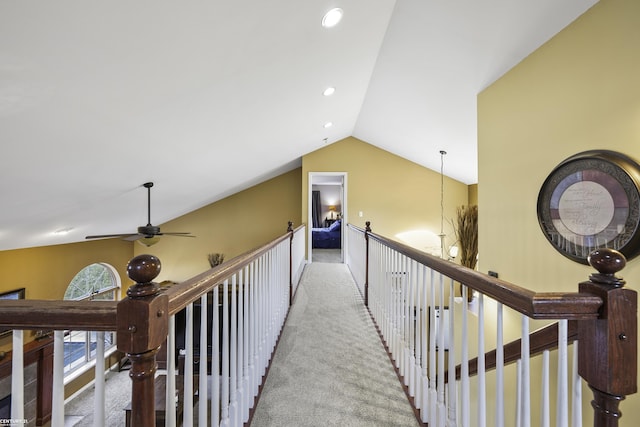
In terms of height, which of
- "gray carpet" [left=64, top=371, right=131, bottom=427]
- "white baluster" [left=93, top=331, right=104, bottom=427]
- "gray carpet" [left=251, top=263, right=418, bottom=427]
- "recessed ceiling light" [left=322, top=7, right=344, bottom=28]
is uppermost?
"recessed ceiling light" [left=322, top=7, right=344, bottom=28]

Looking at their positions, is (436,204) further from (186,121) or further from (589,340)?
(589,340)

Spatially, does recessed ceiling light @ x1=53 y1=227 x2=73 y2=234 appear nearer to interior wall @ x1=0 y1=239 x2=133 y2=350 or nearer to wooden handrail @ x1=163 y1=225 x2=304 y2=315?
interior wall @ x1=0 y1=239 x2=133 y2=350

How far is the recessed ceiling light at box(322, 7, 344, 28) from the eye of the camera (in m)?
2.42

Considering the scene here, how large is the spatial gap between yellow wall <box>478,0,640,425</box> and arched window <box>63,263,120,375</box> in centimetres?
600

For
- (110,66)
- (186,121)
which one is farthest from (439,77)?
(110,66)

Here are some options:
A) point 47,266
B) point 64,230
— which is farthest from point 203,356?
point 47,266

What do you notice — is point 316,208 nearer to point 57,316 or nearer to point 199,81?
point 199,81

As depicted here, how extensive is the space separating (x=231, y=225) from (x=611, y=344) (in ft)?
26.2

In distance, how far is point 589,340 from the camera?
2.53 ft

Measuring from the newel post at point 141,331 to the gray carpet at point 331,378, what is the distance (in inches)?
41.0

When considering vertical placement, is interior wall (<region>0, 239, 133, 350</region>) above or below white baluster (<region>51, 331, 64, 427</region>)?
below

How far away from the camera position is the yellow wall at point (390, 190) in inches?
260

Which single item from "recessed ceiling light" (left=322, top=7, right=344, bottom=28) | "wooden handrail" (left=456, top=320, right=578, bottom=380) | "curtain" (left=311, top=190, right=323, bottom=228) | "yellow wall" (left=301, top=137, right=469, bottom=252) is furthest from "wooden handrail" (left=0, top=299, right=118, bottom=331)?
"curtain" (left=311, top=190, right=323, bottom=228)

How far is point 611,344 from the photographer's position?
729 mm
